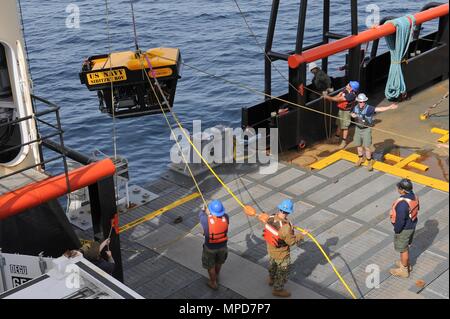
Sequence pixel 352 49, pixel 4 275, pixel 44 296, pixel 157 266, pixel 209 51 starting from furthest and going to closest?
pixel 209 51
pixel 352 49
pixel 157 266
pixel 4 275
pixel 44 296

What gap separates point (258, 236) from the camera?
462 inches

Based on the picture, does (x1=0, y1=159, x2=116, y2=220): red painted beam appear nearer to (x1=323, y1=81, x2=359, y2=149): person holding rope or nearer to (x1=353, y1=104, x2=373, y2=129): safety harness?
(x1=353, y1=104, x2=373, y2=129): safety harness

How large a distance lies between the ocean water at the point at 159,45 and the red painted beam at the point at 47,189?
1002cm

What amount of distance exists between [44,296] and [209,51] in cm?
2614

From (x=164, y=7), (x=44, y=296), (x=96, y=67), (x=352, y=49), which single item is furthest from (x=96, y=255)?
(x=164, y=7)

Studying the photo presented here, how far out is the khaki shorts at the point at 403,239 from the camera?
10023 mm

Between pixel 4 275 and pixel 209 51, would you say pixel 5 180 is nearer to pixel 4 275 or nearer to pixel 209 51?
pixel 4 275

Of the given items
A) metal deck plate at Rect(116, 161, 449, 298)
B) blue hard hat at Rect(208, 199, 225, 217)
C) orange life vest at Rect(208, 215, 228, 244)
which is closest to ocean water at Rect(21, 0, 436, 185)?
metal deck plate at Rect(116, 161, 449, 298)

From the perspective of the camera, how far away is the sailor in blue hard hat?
378 inches

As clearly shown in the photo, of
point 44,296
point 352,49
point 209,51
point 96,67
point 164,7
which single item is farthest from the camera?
Result: point 164,7

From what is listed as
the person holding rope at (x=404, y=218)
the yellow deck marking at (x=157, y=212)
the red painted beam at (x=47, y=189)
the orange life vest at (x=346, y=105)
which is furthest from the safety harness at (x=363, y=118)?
the red painted beam at (x=47, y=189)

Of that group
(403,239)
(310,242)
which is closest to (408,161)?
(310,242)

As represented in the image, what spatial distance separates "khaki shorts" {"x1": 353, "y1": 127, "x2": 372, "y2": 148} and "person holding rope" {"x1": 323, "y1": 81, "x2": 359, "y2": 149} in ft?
2.27
